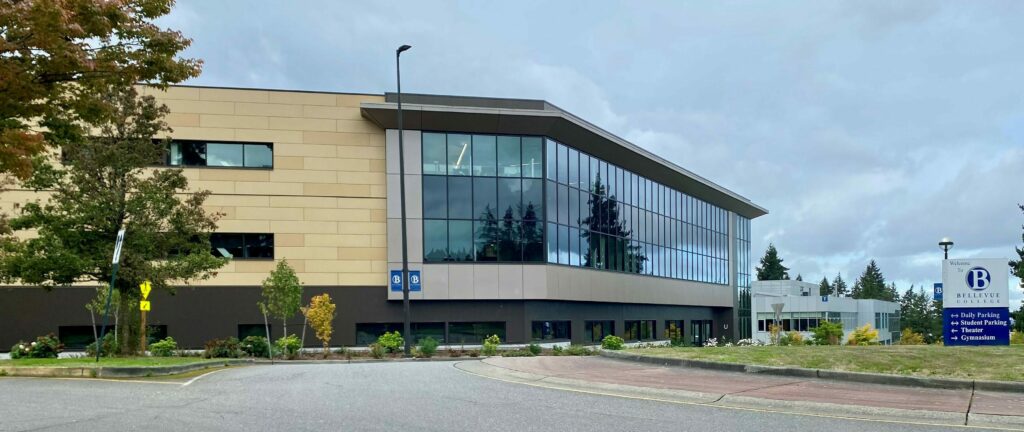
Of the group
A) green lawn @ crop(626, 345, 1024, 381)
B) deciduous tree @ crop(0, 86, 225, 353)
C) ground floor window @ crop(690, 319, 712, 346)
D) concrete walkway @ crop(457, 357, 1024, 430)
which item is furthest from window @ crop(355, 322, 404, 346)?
ground floor window @ crop(690, 319, 712, 346)

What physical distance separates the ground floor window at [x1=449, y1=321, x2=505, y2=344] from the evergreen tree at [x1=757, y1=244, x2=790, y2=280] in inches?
5158

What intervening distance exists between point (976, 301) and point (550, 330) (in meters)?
21.8

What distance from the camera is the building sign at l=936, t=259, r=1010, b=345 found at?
2262cm

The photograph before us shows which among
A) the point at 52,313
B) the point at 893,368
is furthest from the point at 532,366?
the point at 52,313

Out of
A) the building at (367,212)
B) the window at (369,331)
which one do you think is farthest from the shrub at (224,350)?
the window at (369,331)

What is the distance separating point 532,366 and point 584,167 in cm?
2758

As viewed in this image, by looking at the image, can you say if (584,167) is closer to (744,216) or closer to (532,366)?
(532,366)

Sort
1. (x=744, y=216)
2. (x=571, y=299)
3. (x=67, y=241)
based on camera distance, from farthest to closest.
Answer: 1. (x=744, y=216)
2. (x=571, y=299)
3. (x=67, y=241)

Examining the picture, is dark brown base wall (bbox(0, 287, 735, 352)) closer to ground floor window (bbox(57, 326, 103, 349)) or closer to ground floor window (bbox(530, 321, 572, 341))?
ground floor window (bbox(57, 326, 103, 349))

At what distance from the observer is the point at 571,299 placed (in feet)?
138

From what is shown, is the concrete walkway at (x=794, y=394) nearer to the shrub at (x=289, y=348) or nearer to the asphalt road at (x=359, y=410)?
the asphalt road at (x=359, y=410)

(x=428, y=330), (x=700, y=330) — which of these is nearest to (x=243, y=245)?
(x=428, y=330)

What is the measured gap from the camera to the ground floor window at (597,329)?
147 feet

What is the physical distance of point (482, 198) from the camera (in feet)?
129
